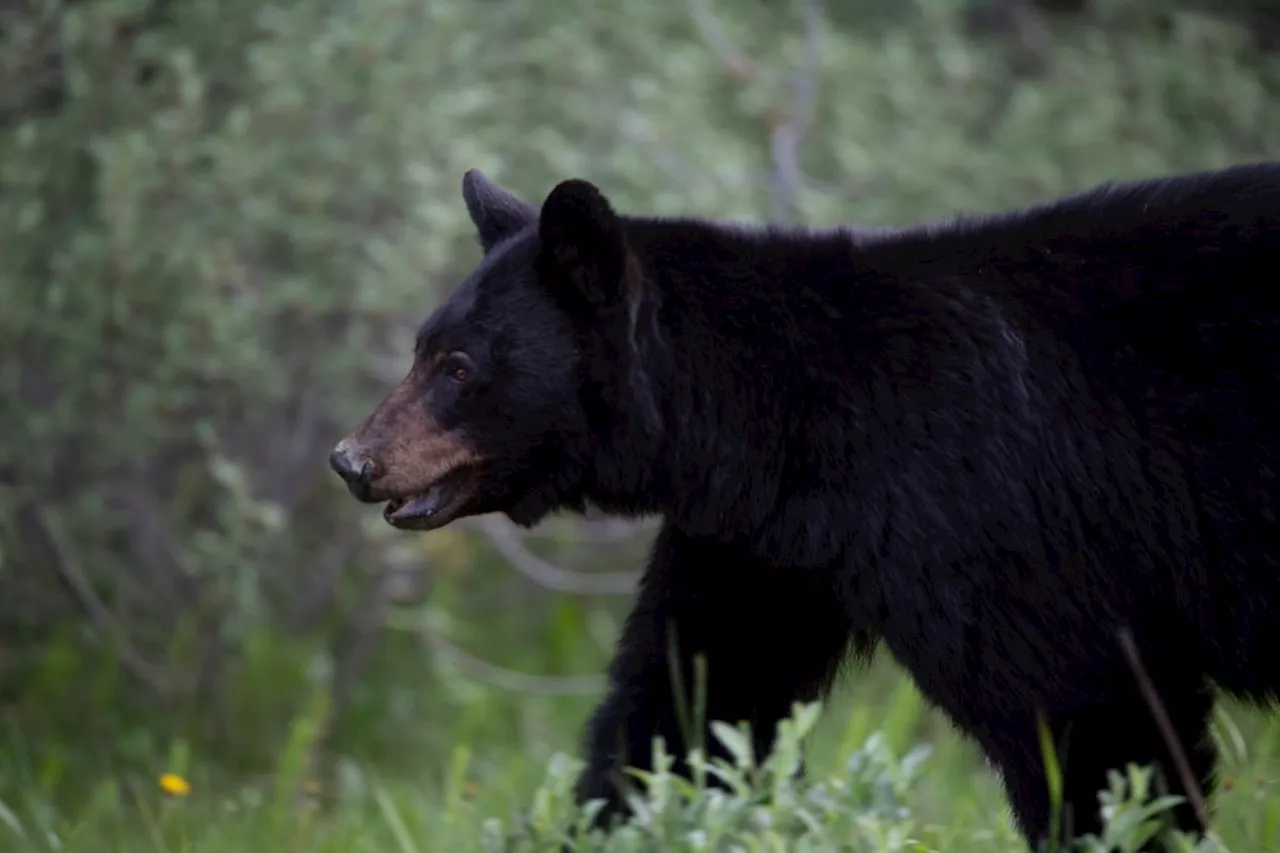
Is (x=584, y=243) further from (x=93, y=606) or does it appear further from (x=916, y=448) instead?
(x=93, y=606)

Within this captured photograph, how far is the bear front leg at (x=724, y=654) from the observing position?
3602 mm

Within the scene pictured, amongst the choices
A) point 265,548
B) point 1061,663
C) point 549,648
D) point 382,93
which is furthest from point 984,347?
point 549,648

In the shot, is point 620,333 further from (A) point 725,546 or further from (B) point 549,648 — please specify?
(B) point 549,648

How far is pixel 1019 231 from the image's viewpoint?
11.4 feet

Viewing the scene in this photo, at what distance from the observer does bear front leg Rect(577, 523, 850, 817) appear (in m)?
3.60

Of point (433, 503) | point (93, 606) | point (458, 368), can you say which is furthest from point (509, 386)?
point (93, 606)

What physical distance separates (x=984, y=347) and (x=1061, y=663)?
0.61m

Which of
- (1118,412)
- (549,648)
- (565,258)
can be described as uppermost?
(565,258)

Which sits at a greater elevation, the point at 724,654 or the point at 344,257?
the point at 344,257

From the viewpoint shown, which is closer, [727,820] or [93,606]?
[727,820]

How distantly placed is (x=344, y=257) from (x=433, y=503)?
248 cm

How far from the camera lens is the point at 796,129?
643 centimetres

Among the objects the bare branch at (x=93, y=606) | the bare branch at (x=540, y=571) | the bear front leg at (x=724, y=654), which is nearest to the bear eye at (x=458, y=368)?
the bear front leg at (x=724, y=654)

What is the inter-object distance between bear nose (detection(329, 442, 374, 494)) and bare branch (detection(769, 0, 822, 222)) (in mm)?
3050
